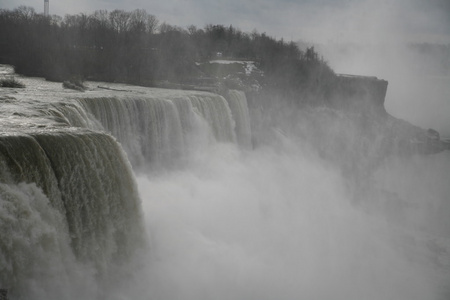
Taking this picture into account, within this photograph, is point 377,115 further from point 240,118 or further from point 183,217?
point 183,217

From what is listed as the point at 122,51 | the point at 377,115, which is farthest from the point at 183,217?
the point at 377,115

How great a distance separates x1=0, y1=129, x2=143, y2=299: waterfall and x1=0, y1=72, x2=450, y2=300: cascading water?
0.02 meters

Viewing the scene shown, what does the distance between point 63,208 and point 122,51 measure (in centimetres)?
3074

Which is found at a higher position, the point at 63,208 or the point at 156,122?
the point at 156,122

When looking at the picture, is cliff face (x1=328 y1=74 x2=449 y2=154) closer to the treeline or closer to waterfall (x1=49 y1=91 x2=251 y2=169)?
the treeline

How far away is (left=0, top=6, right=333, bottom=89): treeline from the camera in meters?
29.4

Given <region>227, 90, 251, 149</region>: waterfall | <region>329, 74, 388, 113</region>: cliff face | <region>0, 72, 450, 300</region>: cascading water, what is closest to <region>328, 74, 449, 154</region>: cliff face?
<region>329, 74, 388, 113</region>: cliff face

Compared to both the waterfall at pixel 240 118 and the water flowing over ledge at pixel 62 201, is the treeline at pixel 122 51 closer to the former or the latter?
the waterfall at pixel 240 118

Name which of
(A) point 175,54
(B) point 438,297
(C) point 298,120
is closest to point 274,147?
(C) point 298,120

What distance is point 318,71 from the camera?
4228 cm

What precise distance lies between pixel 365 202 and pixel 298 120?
40.5 feet

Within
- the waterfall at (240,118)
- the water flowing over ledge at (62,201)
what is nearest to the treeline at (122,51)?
the waterfall at (240,118)

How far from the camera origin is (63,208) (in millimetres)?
6688

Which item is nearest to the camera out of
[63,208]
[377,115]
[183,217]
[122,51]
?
[63,208]
